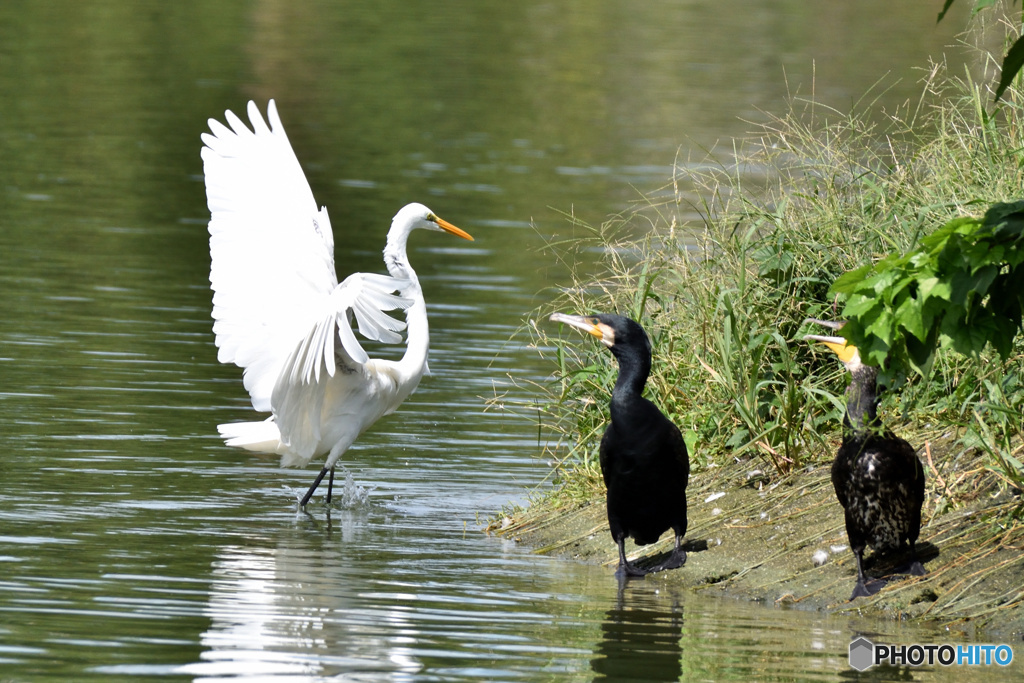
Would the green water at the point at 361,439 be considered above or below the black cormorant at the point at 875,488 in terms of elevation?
below

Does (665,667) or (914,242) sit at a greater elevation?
(914,242)

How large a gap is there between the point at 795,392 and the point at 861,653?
211 cm

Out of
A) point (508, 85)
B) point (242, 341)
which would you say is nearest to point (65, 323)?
point (242, 341)

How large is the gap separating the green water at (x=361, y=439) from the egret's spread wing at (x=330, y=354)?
53 centimetres

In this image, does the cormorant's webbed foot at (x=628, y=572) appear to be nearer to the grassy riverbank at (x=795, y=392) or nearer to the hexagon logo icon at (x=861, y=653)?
the grassy riverbank at (x=795, y=392)

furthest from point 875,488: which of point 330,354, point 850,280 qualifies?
point 330,354

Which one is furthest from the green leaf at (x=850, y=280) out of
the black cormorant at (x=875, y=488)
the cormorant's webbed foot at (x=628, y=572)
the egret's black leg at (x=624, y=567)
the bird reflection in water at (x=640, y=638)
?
the cormorant's webbed foot at (x=628, y=572)

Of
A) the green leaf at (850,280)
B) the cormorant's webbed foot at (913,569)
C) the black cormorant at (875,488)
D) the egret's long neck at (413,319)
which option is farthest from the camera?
the egret's long neck at (413,319)

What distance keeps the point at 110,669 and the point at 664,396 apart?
429cm

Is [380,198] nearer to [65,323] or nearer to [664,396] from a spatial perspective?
[65,323]

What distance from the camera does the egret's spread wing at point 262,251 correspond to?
8.87 m

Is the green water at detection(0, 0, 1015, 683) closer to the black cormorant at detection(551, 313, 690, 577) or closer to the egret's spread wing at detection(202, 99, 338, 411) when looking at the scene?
the black cormorant at detection(551, 313, 690, 577)

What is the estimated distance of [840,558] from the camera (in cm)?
788

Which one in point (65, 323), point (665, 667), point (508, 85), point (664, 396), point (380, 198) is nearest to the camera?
point (665, 667)
